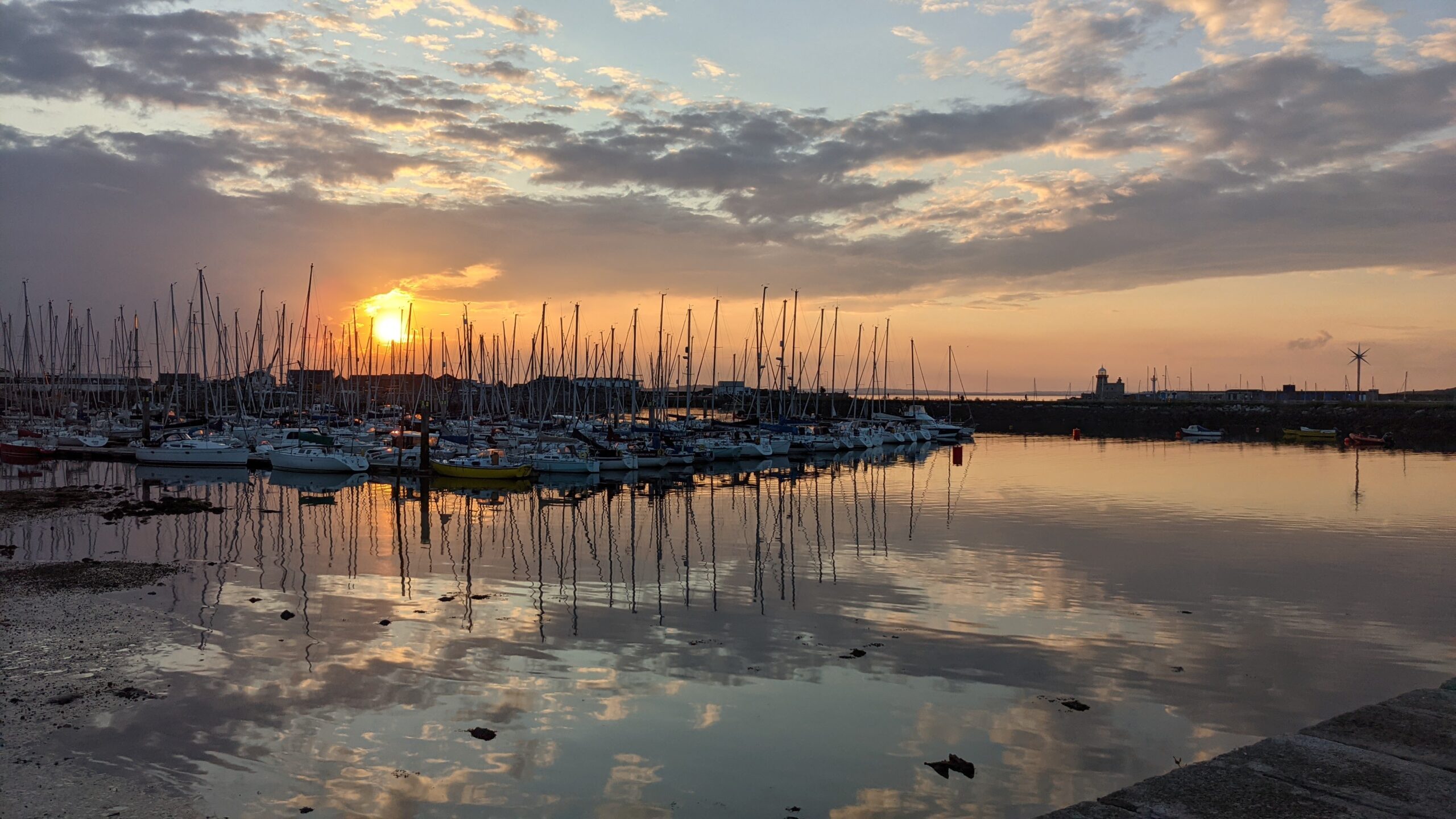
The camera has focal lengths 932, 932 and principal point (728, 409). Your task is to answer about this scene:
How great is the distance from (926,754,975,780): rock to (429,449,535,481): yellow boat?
126 feet

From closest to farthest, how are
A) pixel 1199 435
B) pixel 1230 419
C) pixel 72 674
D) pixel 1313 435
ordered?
pixel 72 674 < pixel 1313 435 < pixel 1199 435 < pixel 1230 419

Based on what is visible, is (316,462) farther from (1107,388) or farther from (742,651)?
(1107,388)

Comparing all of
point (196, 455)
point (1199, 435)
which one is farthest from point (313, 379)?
point (1199, 435)

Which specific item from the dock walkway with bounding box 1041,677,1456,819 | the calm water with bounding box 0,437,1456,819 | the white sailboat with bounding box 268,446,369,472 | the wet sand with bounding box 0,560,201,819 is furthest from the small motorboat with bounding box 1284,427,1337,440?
the wet sand with bounding box 0,560,201,819

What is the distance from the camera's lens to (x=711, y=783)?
1127cm

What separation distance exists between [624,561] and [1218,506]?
2789cm

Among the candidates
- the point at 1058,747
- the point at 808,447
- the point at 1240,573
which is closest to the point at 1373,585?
the point at 1240,573

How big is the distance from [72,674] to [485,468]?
3403cm

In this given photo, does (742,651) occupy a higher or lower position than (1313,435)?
lower

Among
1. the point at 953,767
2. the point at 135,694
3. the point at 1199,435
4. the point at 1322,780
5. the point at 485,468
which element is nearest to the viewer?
the point at 1322,780

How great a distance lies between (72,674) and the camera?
14.5 meters

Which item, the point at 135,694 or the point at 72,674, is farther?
the point at 72,674

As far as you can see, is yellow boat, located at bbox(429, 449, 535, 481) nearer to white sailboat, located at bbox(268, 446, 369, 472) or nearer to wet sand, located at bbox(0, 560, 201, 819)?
white sailboat, located at bbox(268, 446, 369, 472)

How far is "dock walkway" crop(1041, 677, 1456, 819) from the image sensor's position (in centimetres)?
781
